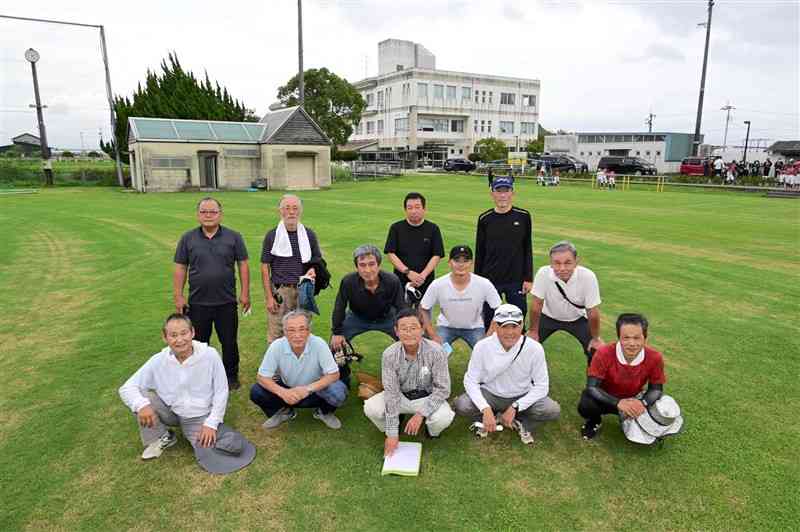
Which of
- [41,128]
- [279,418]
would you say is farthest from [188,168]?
[279,418]

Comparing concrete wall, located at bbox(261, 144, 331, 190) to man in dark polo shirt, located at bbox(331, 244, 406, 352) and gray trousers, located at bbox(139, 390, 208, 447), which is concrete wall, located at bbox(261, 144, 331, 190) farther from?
gray trousers, located at bbox(139, 390, 208, 447)

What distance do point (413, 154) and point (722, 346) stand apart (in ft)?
220

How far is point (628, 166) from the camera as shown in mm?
43469

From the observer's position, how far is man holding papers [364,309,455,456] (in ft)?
14.3

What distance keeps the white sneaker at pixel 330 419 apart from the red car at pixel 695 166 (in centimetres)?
4334

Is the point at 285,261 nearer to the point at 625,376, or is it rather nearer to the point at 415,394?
the point at 415,394

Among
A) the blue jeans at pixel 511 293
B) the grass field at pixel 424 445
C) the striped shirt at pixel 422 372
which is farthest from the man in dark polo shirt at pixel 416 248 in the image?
the striped shirt at pixel 422 372

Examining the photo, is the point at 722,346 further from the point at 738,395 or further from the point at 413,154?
the point at 413,154

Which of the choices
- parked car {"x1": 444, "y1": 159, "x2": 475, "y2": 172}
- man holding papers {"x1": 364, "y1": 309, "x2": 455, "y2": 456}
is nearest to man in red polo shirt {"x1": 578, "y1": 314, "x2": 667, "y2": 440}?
man holding papers {"x1": 364, "y1": 309, "x2": 455, "y2": 456}

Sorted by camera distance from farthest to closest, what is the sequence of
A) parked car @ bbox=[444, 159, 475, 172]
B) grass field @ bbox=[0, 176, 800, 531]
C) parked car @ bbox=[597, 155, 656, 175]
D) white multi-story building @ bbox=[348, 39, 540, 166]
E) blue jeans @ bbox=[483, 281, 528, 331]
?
white multi-story building @ bbox=[348, 39, 540, 166] < parked car @ bbox=[444, 159, 475, 172] < parked car @ bbox=[597, 155, 656, 175] < blue jeans @ bbox=[483, 281, 528, 331] < grass field @ bbox=[0, 176, 800, 531]

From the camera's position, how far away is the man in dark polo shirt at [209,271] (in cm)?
510

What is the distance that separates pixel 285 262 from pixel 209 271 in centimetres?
82

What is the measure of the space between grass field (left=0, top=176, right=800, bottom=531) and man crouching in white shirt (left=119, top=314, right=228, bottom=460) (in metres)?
0.25

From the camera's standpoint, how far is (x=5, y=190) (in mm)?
33719
